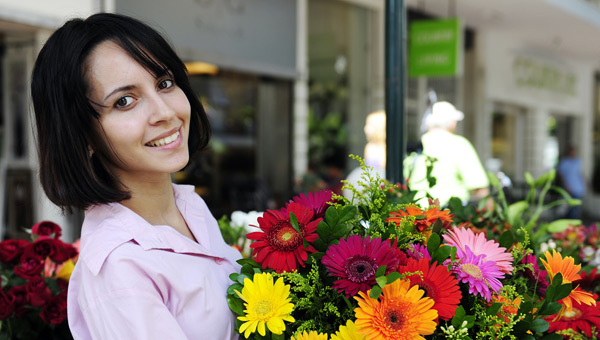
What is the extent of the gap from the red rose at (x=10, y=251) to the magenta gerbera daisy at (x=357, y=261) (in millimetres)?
1112

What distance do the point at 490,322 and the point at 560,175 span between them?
10.6 meters

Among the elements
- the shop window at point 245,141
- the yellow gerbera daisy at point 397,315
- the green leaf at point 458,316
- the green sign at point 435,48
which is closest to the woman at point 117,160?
the yellow gerbera daisy at point 397,315

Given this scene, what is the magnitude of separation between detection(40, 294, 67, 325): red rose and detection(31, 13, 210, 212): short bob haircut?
529 millimetres

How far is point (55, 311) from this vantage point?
152 centimetres

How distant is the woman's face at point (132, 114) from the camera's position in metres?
1.07

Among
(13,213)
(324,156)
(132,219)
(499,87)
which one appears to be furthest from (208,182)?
(499,87)

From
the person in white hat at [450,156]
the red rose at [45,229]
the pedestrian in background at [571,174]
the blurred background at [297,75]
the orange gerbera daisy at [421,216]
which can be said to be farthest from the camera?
the pedestrian in background at [571,174]

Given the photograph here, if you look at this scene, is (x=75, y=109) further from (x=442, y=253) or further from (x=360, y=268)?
(x=442, y=253)

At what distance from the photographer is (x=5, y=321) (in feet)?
5.13

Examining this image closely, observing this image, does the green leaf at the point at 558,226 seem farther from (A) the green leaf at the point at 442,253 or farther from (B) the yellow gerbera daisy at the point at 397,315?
(B) the yellow gerbera daisy at the point at 397,315

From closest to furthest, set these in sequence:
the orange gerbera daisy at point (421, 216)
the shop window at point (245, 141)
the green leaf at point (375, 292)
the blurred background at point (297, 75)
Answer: the green leaf at point (375, 292), the orange gerbera daisy at point (421, 216), the blurred background at point (297, 75), the shop window at point (245, 141)

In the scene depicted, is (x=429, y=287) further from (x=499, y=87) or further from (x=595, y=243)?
(x=499, y=87)

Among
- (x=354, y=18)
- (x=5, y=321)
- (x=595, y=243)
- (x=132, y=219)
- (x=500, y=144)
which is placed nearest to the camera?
(x=132, y=219)

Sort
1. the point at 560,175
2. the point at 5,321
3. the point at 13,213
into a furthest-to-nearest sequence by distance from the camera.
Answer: the point at 560,175 → the point at 13,213 → the point at 5,321
